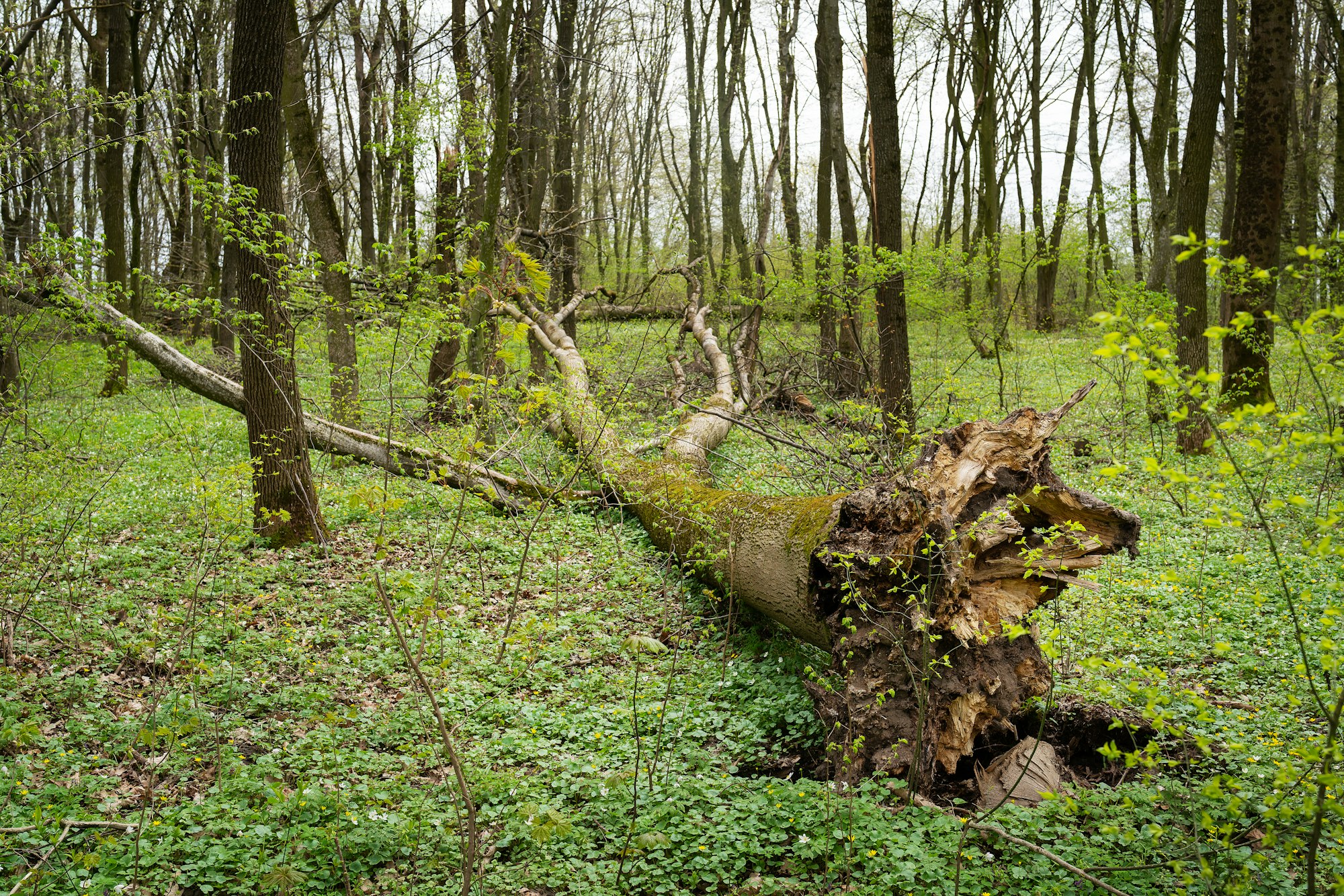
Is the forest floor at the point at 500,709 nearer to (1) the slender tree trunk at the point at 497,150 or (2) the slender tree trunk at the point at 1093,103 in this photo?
(1) the slender tree trunk at the point at 497,150

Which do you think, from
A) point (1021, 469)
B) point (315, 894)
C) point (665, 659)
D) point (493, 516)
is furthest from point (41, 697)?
point (1021, 469)

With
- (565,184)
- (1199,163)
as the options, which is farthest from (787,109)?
(1199,163)

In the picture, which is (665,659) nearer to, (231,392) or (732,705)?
(732,705)

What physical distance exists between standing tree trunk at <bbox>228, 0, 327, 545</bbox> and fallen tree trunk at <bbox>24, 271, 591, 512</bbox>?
2.72 ft

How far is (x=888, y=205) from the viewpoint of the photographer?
846cm

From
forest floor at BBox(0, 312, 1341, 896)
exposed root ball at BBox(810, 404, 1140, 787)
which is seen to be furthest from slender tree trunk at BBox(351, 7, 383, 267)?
exposed root ball at BBox(810, 404, 1140, 787)

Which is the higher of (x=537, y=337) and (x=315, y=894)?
(x=537, y=337)

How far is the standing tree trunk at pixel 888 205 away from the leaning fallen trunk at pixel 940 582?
12.1ft

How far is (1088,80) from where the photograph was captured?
2020 centimetres

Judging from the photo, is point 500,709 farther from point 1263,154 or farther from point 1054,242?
point 1054,242

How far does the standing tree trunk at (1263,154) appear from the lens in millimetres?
8664

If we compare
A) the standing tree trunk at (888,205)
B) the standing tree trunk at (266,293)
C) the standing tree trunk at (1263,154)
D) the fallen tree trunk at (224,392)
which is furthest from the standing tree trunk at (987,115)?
the standing tree trunk at (266,293)

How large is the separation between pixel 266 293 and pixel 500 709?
4037 mm

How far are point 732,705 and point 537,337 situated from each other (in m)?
7.32
